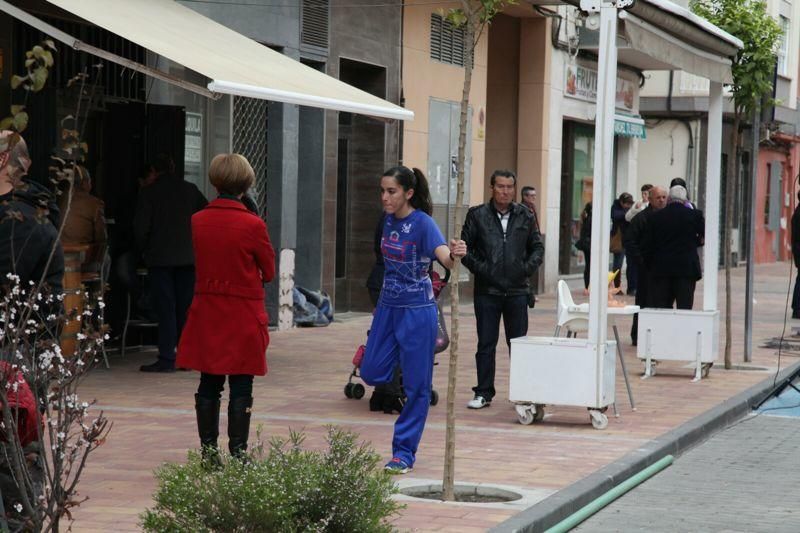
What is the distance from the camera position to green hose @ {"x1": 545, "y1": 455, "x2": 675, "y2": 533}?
761 cm

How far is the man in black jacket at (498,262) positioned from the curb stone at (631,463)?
5.07 feet

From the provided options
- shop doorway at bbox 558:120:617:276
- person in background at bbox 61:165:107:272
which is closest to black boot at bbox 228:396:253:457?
person in background at bbox 61:165:107:272

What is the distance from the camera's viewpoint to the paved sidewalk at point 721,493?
7.91 m

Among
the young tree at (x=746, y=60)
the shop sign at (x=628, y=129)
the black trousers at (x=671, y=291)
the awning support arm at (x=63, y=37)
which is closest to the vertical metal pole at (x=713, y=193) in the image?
the young tree at (x=746, y=60)

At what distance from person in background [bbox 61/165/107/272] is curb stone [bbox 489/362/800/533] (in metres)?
5.34

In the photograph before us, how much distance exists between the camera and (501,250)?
11.4 m

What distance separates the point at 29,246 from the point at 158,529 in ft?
4.76

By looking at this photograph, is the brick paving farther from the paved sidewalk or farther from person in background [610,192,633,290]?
person in background [610,192,633,290]

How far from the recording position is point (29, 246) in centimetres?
617

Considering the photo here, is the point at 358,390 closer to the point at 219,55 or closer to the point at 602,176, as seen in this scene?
the point at 602,176

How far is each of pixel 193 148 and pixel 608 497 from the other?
8.50 m

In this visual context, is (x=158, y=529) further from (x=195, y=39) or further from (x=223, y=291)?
(x=195, y=39)

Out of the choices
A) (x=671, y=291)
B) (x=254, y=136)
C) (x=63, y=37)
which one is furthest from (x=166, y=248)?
(x=671, y=291)

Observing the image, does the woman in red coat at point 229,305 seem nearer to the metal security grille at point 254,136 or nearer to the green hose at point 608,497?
the green hose at point 608,497
